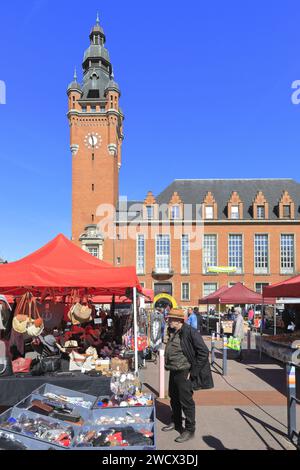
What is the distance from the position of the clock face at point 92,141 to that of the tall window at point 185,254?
14363 millimetres

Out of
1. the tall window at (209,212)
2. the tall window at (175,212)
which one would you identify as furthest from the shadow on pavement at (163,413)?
the tall window at (209,212)

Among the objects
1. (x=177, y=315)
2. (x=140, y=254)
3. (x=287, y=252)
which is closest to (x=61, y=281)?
(x=177, y=315)

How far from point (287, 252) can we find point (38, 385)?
4264 centimetres

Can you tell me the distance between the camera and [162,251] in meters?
46.9

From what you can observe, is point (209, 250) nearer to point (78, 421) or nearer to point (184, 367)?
point (184, 367)

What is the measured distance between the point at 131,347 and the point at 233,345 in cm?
474

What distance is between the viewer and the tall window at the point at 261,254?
46.3 meters

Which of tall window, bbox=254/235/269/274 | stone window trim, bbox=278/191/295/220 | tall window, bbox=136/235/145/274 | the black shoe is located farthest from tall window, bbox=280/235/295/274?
the black shoe

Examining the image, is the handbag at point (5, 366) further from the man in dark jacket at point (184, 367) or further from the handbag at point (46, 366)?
the man in dark jacket at point (184, 367)

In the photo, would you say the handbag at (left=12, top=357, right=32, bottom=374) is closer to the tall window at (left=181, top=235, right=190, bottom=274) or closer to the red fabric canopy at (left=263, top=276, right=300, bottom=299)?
the red fabric canopy at (left=263, top=276, right=300, bottom=299)

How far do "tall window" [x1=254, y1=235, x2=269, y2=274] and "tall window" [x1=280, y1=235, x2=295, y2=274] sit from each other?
158 cm

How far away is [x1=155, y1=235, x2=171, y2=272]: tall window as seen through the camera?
4666 centimetres
